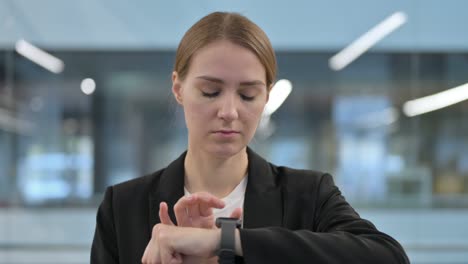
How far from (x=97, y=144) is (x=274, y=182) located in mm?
3100

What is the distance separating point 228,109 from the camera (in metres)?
0.99

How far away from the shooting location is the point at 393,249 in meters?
0.91

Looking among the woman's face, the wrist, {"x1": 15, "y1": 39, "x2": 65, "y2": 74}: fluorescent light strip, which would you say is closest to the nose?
the woman's face

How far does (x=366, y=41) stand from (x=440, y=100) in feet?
2.41

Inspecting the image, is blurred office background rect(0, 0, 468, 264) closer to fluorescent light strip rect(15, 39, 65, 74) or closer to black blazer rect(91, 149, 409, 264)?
fluorescent light strip rect(15, 39, 65, 74)

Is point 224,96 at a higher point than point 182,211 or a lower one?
higher

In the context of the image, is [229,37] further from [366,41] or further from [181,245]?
[366,41]

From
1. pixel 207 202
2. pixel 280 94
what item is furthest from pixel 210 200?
pixel 280 94

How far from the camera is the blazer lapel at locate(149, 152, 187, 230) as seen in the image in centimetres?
110

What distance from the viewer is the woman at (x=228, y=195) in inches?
34.0

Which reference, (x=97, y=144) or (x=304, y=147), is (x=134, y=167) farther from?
(x=304, y=147)

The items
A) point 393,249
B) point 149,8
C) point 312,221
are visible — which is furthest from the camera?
point 149,8

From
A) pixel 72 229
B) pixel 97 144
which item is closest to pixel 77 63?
pixel 97 144

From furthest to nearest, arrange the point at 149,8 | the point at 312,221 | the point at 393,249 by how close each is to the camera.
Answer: the point at 149,8
the point at 312,221
the point at 393,249
